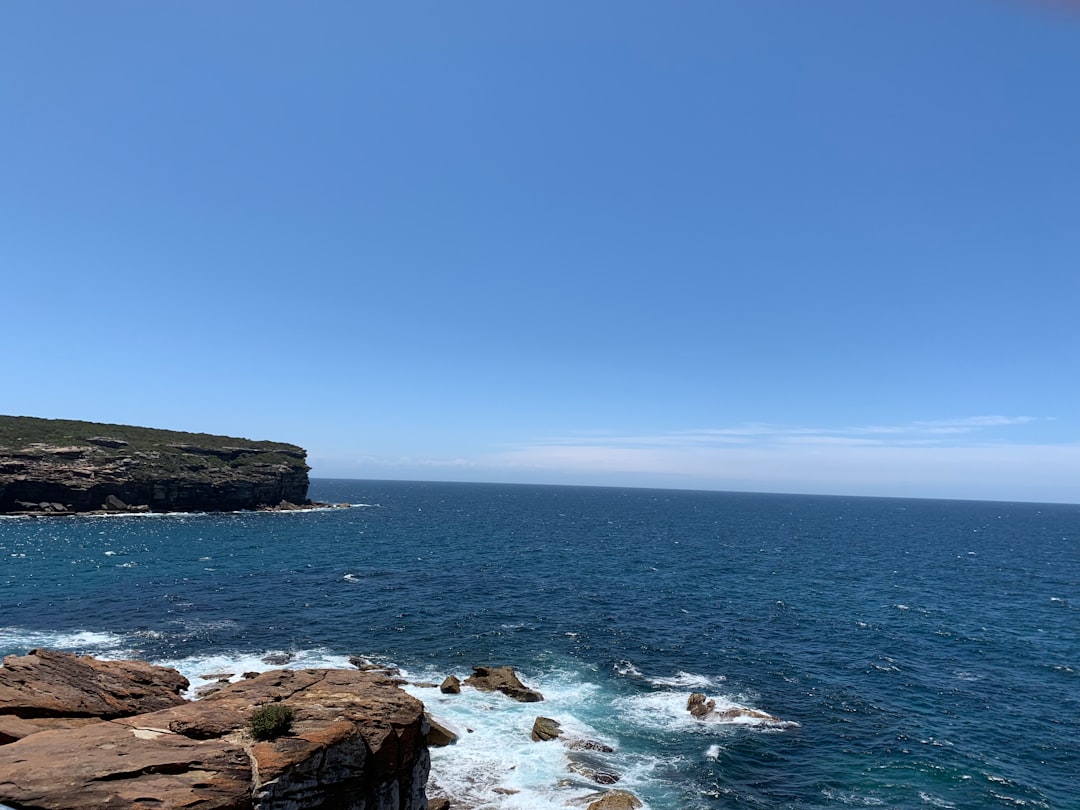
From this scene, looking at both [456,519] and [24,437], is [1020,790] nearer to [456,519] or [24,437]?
[456,519]

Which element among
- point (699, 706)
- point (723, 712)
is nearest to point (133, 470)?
point (699, 706)

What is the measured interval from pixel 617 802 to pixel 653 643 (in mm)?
28018

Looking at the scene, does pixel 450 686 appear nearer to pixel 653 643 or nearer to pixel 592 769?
pixel 592 769

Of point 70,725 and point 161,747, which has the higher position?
point 161,747

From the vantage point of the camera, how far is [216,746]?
19.3 meters

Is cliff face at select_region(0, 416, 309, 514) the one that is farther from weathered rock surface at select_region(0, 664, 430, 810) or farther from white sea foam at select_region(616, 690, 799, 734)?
white sea foam at select_region(616, 690, 799, 734)

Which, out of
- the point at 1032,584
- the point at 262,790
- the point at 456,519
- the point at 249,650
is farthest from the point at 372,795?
the point at 456,519

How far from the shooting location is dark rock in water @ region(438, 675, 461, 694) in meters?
40.4

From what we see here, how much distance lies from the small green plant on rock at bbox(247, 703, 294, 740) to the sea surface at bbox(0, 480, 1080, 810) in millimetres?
11722

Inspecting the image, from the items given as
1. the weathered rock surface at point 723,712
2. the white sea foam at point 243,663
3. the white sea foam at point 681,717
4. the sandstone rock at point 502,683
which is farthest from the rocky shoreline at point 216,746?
the white sea foam at point 243,663

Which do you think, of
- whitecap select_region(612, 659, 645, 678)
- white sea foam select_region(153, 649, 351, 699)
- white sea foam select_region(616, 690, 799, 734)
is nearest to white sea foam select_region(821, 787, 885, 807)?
white sea foam select_region(616, 690, 799, 734)

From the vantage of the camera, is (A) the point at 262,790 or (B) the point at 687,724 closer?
(A) the point at 262,790

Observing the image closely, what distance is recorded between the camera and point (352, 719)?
71.8 ft

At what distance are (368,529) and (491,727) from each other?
110669 mm
